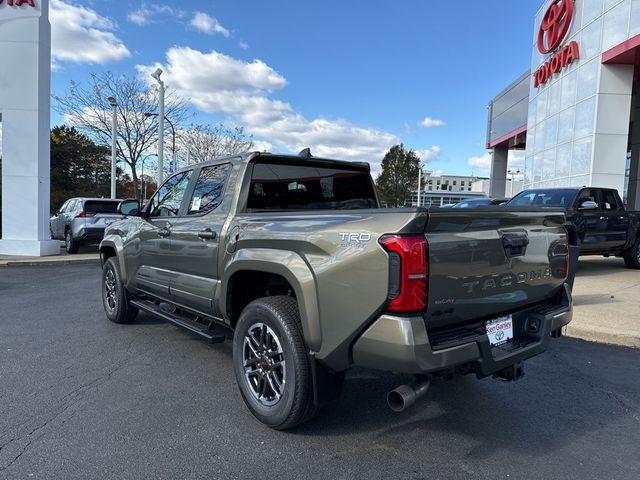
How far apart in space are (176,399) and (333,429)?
4.34 ft

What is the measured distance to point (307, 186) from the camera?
14.1 ft

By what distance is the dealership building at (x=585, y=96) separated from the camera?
15414 mm

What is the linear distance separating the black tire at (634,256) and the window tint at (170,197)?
10341mm

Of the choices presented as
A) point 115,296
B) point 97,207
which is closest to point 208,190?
point 115,296

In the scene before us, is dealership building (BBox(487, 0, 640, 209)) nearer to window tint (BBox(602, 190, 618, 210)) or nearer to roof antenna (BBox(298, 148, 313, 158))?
window tint (BBox(602, 190, 618, 210))

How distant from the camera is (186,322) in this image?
14.5 feet

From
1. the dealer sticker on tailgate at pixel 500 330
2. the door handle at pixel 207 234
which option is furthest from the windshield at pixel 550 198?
the door handle at pixel 207 234

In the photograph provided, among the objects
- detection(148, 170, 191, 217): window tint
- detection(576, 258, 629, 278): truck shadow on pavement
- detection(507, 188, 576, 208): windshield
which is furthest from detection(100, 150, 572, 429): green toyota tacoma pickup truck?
detection(576, 258, 629, 278): truck shadow on pavement

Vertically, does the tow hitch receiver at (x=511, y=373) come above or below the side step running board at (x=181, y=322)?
above

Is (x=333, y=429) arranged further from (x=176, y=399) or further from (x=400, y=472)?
(x=176, y=399)

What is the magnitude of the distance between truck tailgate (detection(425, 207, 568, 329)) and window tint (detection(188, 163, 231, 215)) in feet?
6.99

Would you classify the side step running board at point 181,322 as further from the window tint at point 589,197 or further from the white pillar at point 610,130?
the white pillar at point 610,130

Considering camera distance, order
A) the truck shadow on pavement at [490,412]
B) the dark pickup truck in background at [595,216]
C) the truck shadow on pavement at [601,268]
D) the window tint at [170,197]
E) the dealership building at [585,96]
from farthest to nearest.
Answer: the dealership building at [585,96] → the truck shadow on pavement at [601,268] → the dark pickup truck in background at [595,216] → the window tint at [170,197] → the truck shadow on pavement at [490,412]

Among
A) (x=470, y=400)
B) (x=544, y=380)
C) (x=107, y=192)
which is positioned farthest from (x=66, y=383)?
(x=107, y=192)
